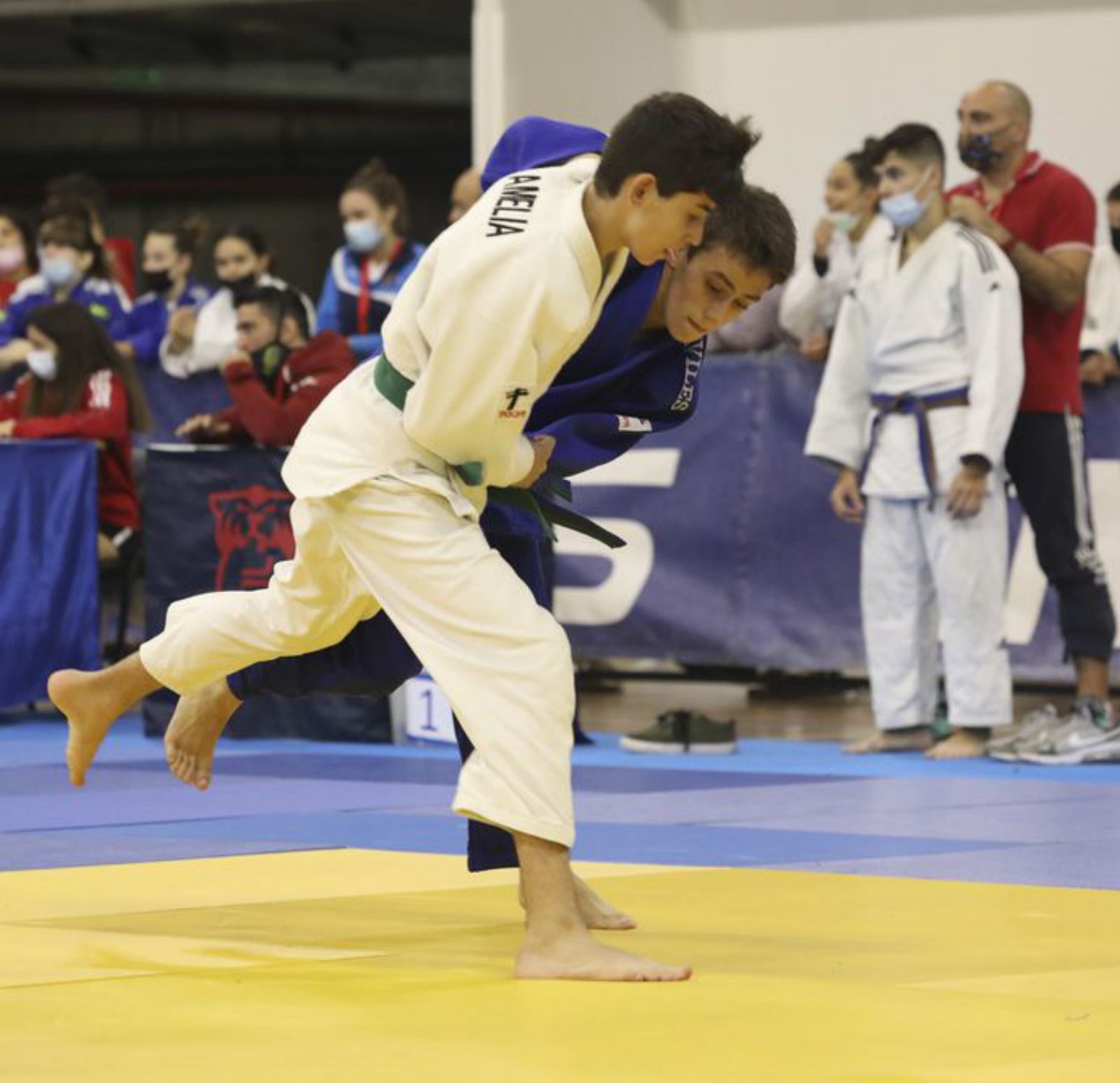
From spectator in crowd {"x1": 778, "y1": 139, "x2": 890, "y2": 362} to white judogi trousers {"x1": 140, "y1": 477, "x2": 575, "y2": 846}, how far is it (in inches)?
192

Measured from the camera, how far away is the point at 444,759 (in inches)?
300

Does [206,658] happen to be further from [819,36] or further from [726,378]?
[819,36]

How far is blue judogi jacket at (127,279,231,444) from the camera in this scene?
417 inches

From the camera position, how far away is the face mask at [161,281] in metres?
11.9

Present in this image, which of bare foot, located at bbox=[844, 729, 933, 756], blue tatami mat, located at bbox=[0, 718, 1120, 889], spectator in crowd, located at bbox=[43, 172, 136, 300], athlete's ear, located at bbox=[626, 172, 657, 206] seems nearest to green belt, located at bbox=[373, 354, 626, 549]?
athlete's ear, located at bbox=[626, 172, 657, 206]

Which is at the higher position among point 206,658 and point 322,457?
point 322,457

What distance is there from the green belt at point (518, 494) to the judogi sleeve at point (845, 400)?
3698 millimetres

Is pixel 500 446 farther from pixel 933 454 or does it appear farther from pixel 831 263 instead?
pixel 831 263

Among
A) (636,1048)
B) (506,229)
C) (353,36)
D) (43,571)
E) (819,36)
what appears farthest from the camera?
(353,36)

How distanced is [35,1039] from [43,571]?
19.3 ft

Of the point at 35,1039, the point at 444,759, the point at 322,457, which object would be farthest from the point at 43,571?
the point at 35,1039

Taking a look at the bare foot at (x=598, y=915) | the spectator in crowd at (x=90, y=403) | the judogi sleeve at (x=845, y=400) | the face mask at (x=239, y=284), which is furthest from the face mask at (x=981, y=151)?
the bare foot at (x=598, y=915)

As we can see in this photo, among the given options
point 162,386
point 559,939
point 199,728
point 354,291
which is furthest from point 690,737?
point 559,939

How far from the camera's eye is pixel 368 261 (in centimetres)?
1012
